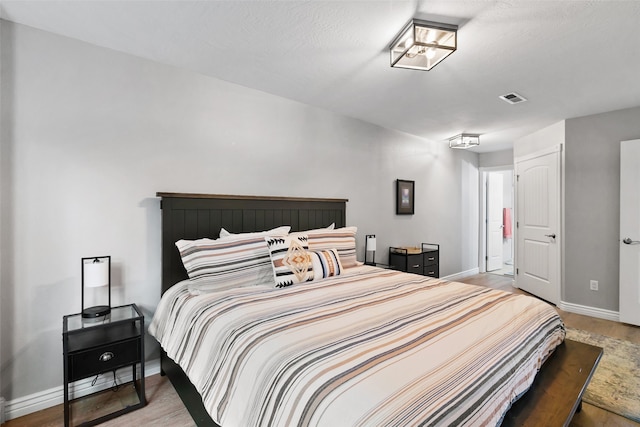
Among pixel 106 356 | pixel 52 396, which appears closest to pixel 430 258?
pixel 106 356

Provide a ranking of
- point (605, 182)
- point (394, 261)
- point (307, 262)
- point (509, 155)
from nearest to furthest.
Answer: point (307, 262)
point (605, 182)
point (394, 261)
point (509, 155)

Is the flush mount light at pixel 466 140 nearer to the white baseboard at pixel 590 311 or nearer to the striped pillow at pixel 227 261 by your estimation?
the white baseboard at pixel 590 311

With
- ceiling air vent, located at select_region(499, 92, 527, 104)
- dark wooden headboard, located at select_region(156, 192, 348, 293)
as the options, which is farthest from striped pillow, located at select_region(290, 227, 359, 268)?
ceiling air vent, located at select_region(499, 92, 527, 104)

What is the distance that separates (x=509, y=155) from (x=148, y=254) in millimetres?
5852

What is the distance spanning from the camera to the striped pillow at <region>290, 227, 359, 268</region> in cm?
272

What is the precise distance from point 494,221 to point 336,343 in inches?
239

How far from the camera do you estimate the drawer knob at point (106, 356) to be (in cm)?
182

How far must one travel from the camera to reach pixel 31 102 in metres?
1.92

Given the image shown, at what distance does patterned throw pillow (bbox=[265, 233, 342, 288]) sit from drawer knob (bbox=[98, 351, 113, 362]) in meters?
1.10

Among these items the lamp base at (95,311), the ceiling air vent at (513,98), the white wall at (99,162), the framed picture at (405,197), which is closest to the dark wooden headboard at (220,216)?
the white wall at (99,162)

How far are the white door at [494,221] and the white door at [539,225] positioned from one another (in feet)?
4.48

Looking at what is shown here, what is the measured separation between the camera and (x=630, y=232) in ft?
10.8

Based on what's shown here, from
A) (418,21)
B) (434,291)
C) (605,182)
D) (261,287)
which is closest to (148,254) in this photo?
(261,287)

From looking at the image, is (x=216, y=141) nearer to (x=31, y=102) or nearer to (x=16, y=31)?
(x=31, y=102)
